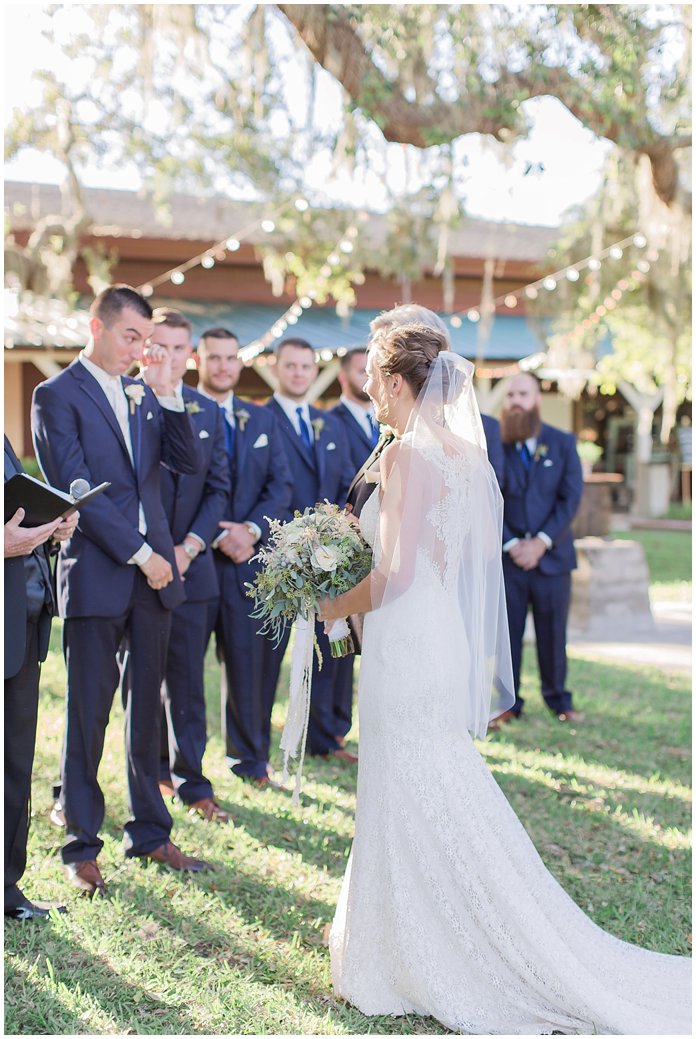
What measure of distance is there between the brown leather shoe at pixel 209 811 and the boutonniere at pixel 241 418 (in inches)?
77.1

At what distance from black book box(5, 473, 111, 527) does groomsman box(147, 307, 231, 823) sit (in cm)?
147

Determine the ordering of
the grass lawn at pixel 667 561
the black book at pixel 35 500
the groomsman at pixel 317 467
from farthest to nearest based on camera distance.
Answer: the grass lawn at pixel 667 561 → the groomsman at pixel 317 467 → the black book at pixel 35 500

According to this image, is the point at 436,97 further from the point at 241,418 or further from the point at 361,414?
the point at 241,418

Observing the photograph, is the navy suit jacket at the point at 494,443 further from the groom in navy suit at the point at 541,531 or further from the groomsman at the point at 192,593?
the groomsman at the point at 192,593

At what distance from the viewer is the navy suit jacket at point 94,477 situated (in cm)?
400

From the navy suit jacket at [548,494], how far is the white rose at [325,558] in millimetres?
3830

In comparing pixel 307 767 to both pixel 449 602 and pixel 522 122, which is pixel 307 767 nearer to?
pixel 449 602

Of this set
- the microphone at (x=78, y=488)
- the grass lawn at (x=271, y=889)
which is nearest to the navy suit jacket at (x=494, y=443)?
the grass lawn at (x=271, y=889)

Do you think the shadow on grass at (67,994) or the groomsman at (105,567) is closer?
the shadow on grass at (67,994)

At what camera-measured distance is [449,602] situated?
3.37 meters

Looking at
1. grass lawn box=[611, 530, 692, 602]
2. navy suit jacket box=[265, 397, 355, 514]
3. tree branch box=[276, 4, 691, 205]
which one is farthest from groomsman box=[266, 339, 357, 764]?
grass lawn box=[611, 530, 692, 602]

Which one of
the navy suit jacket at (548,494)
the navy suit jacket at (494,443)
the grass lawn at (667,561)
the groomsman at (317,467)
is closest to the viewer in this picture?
the groomsman at (317,467)

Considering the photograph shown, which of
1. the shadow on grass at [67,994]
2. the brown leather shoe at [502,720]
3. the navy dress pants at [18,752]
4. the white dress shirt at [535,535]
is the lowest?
the shadow on grass at [67,994]

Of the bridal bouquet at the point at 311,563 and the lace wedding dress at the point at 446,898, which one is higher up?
the bridal bouquet at the point at 311,563
